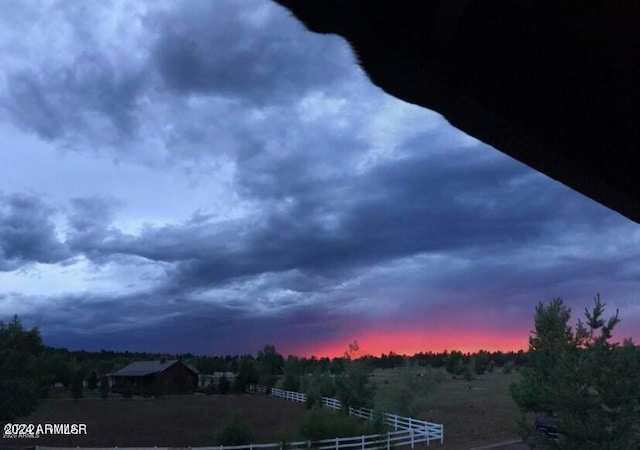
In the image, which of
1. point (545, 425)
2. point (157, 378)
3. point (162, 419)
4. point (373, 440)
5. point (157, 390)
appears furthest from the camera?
point (157, 378)

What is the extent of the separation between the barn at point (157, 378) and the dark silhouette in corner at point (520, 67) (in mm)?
63868

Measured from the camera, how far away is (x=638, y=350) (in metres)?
20.7

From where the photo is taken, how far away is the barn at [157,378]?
207 ft

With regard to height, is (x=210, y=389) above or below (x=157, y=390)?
above

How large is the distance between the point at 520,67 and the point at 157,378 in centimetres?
6563

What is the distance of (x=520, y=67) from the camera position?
60.9 inches

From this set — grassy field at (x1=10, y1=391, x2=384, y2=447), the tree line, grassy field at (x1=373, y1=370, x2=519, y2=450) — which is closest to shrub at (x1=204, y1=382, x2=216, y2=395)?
grassy field at (x1=10, y1=391, x2=384, y2=447)

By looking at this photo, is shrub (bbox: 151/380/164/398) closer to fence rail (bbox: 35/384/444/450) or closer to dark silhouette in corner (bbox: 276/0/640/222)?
fence rail (bbox: 35/384/444/450)

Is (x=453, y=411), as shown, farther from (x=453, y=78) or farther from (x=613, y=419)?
(x=453, y=78)

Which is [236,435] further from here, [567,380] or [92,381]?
[92,381]

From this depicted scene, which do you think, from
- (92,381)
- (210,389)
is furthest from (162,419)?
(92,381)

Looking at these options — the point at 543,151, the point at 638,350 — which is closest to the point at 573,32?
the point at 543,151

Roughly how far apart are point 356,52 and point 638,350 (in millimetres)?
22400

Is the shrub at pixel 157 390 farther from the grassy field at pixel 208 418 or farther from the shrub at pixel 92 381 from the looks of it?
the shrub at pixel 92 381
